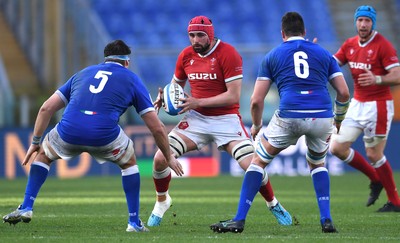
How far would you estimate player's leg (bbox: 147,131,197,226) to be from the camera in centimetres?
1016

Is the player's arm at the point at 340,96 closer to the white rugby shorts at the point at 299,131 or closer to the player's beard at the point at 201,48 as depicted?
the white rugby shorts at the point at 299,131

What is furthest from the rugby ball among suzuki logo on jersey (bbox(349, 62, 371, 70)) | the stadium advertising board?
the stadium advertising board

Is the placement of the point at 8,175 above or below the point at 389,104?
below

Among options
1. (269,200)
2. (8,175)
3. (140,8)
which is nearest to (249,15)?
(140,8)

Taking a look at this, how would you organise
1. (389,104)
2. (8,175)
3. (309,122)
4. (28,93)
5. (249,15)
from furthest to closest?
1. (249,15)
2. (28,93)
3. (8,175)
4. (389,104)
5. (309,122)

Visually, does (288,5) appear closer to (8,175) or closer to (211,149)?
(211,149)

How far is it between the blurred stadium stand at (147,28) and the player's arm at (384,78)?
10620mm

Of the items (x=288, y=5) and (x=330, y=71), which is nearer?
(x=330, y=71)

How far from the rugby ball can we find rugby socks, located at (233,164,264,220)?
3.90 ft

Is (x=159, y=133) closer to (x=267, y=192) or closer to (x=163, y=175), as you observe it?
(x=163, y=175)

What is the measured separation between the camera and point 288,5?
30.1 metres

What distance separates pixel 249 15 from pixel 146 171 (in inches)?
334

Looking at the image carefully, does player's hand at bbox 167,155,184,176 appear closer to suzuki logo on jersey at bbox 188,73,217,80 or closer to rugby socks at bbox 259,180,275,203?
rugby socks at bbox 259,180,275,203

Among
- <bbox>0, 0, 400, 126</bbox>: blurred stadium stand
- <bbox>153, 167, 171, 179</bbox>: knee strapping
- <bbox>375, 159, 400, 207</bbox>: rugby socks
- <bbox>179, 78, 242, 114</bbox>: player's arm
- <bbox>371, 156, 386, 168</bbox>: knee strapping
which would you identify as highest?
<bbox>179, 78, 242, 114</bbox>: player's arm
